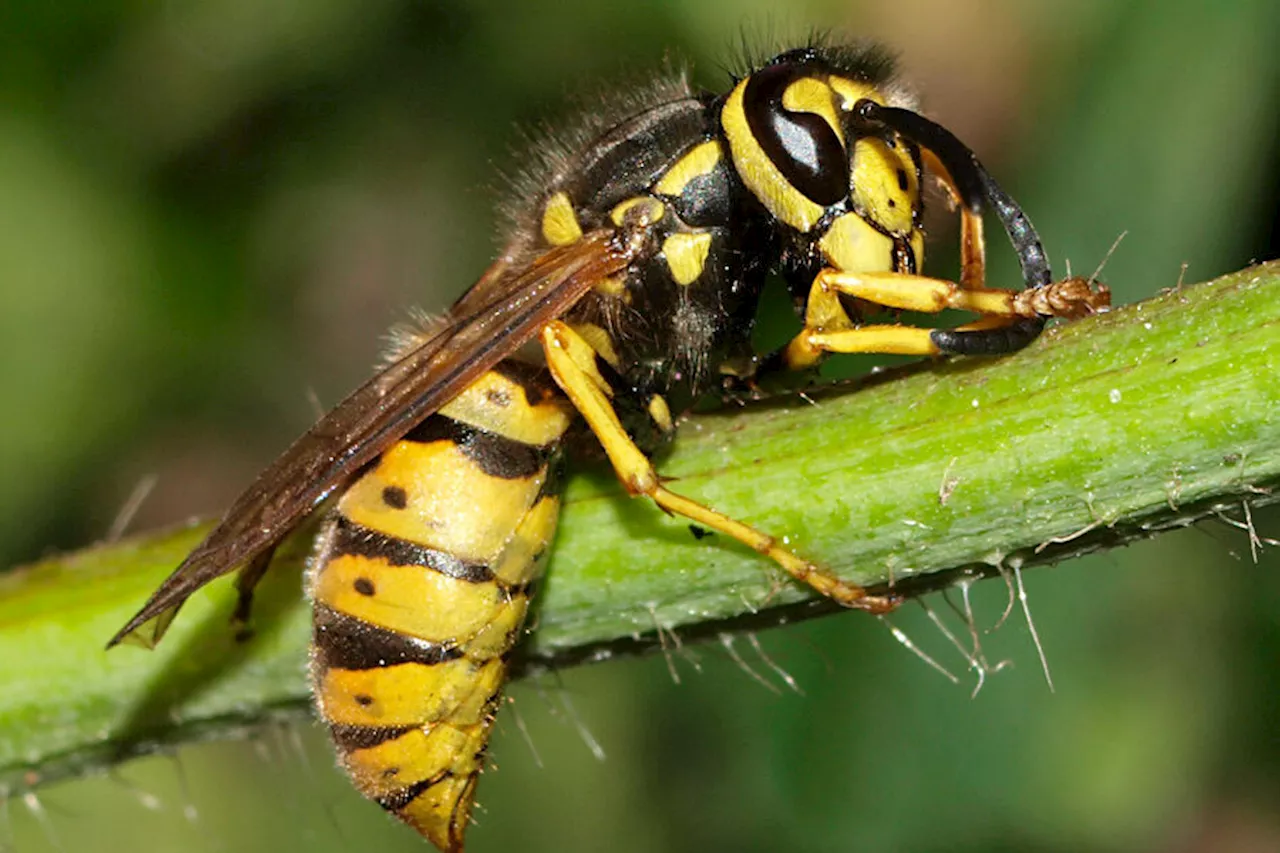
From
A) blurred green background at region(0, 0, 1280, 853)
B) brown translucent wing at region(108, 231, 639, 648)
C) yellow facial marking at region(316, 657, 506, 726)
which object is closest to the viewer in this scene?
brown translucent wing at region(108, 231, 639, 648)

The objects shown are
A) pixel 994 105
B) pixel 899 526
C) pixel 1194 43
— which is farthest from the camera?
pixel 994 105

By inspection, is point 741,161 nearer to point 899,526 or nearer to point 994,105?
point 899,526

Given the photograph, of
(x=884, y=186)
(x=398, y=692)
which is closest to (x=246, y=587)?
(x=398, y=692)

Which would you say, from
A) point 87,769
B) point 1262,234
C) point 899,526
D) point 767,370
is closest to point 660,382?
point 767,370

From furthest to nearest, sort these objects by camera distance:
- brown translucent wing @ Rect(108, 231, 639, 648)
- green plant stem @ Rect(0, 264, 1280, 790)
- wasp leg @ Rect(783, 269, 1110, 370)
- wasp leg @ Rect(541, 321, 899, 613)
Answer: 1. brown translucent wing @ Rect(108, 231, 639, 648)
2. wasp leg @ Rect(541, 321, 899, 613)
3. wasp leg @ Rect(783, 269, 1110, 370)
4. green plant stem @ Rect(0, 264, 1280, 790)

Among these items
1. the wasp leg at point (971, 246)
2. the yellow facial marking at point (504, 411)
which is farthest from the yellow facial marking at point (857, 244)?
the yellow facial marking at point (504, 411)

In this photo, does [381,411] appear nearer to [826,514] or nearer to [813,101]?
[826,514]

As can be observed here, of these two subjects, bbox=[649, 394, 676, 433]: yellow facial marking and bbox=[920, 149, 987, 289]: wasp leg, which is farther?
bbox=[649, 394, 676, 433]: yellow facial marking

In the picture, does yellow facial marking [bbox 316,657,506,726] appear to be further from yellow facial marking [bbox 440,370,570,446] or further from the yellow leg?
the yellow leg

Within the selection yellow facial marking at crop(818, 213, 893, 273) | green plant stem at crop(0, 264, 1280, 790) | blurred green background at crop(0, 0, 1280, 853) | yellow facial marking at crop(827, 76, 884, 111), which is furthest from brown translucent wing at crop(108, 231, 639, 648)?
blurred green background at crop(0, 0, 1280, 853)
